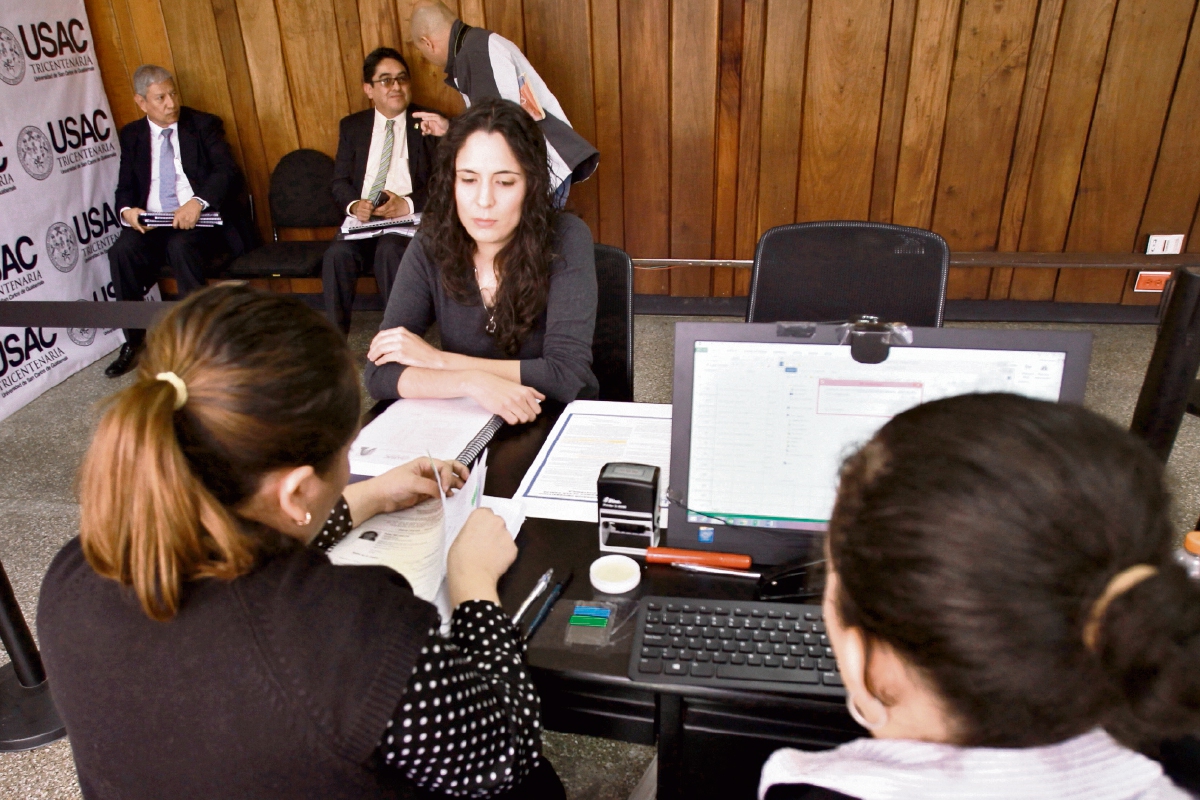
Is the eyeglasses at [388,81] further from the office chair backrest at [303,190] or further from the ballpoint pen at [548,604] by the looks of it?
the ballpoint pen at [548,604]

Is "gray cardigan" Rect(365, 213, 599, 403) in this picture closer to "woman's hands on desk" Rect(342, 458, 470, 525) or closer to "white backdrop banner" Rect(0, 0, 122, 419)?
"woman's hands on desk" Rect(342, 458, 470, 525)

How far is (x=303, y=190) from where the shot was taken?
388 centimetres

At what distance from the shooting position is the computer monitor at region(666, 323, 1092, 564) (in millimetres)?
938

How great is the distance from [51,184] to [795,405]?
3.88 meters

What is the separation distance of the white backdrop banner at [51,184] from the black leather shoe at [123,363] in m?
0.19

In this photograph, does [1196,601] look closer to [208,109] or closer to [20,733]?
[20,733]

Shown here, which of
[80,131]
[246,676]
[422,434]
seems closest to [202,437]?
[246,676]

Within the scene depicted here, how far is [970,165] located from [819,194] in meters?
0.68

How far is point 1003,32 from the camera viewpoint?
10.7 ft

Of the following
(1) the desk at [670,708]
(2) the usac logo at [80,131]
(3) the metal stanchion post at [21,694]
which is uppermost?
(2) the usac logo at [80,131]

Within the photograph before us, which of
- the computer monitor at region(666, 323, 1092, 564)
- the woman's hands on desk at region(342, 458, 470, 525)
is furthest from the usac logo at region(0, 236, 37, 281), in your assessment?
the computer monitor at region(666, 323, 1092, 564)

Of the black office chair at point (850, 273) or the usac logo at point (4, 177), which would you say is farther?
the usac logo at point (4, 177)

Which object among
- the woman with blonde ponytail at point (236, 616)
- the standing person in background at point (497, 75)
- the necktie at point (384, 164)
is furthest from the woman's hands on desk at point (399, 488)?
the necktie at point (384, 164)

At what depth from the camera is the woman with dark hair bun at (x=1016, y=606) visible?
0.50 metres
